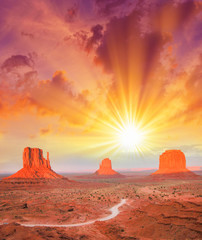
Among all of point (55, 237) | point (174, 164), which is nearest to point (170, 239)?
point (55, 237)

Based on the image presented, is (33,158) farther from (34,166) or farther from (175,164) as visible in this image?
(175,164)

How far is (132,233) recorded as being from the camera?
26875mm

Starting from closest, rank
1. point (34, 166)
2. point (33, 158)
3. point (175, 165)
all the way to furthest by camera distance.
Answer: point (34, 166)
point (33, 158)
point (175, 165)

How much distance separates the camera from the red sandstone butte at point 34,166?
4685 inches

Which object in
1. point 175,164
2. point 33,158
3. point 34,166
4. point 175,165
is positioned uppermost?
point 33,158

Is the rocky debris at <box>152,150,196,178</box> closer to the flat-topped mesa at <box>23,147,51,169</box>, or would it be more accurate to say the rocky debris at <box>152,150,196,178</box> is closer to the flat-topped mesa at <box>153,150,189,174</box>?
the flat-topped mesa at <box>153,150,189,174</box>

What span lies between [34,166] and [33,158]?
654 centimetres

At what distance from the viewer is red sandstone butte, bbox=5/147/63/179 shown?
119006 millimetres

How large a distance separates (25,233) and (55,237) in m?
3.75

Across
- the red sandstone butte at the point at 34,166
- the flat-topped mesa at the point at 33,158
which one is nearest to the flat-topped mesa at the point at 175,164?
the red sandstone butte at the point at 34,166

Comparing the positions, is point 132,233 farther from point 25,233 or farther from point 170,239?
point 25,233

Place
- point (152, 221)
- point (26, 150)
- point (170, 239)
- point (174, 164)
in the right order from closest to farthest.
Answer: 1. point (170, 239)
2. point (152, 221)
3. point (26, 150)
4. point (174, 164)

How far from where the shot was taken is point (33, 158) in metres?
133

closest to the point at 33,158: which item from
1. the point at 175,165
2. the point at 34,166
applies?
the point at 34,166
